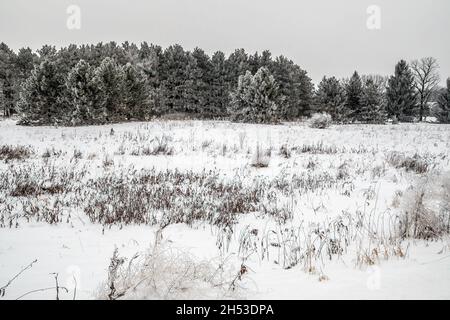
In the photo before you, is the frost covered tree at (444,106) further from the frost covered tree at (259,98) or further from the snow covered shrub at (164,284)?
the snow covered shrub at (164,284)

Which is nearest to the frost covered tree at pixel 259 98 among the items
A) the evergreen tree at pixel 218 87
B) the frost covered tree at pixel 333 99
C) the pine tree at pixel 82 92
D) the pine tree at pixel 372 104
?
the frost covered tree at pixel 333 99

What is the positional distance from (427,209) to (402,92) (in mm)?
46677

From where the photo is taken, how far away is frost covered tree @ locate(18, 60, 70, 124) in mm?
24859

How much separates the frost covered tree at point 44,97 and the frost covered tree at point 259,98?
50.9 feet

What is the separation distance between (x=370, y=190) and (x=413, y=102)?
45.8m

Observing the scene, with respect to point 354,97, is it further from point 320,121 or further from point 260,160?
point 260,160

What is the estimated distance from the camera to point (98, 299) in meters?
2.54

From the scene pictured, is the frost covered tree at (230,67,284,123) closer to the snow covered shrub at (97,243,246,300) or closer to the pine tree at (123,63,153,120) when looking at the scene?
the pine tree at (123,63,153,120)

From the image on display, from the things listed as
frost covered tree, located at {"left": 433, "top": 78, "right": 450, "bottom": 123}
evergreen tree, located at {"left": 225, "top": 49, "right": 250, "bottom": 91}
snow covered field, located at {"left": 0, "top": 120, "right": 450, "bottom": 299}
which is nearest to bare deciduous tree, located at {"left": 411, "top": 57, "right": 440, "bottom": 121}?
frost covered tree, located at {"left": 433, "top": 78, "right": 450, "bottom": 123}

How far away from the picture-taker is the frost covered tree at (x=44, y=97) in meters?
24.9

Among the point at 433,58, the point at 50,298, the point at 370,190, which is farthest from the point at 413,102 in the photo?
the point at 50,298

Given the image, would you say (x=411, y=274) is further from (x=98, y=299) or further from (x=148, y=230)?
(x=148, y=230)

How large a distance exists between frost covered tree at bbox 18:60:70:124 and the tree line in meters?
0.07

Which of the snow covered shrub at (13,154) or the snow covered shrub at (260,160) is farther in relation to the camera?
the snow covered shrub at (13,154)
